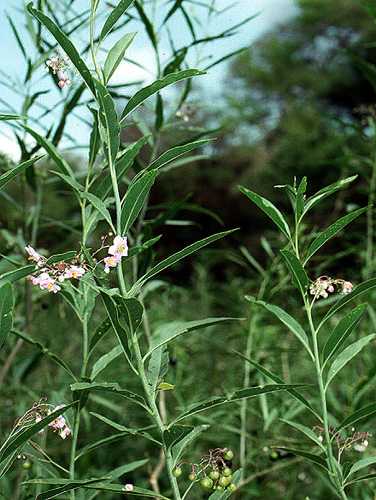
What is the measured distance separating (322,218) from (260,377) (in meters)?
3.71

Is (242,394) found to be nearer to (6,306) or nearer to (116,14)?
(6,306)

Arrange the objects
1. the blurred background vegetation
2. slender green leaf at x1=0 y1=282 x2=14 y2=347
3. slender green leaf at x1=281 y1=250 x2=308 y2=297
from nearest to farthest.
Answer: slender green leaf at x1=0 y1=282 x2=14 y2=347, slender green leaf at x1=281 y1=250 x2=308 y2=297, the blurred background vegetation

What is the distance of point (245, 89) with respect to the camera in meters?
11.2

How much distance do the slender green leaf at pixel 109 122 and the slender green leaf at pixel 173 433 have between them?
260 millimetres

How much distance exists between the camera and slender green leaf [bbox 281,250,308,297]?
1.53 feet

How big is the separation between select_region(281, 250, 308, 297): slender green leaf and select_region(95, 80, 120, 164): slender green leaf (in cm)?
20

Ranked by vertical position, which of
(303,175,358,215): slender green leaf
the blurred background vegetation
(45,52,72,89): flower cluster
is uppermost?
(45,52,72,89): flower cluster

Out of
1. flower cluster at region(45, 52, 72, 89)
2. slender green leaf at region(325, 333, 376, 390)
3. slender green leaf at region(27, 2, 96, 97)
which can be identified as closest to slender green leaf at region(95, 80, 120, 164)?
slender green leaf at region(27, 2, 96, 97)

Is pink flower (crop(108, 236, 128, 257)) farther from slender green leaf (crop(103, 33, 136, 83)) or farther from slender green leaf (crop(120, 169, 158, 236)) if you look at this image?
slender green leaf (crop(103, 33, 136, 83))

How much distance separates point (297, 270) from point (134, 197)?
0.19 metres

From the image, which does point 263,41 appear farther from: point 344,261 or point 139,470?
point 139,470

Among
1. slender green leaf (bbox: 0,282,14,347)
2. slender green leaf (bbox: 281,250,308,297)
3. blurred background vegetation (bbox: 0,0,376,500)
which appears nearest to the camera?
Answer: slender green leaf (bbox: 0,282,14,347)

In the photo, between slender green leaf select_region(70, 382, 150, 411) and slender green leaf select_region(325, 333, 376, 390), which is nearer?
slender green leaf select_region(70, 382, 150, 411)

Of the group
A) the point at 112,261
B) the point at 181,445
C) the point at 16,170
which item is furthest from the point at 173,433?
the point at 16,170
